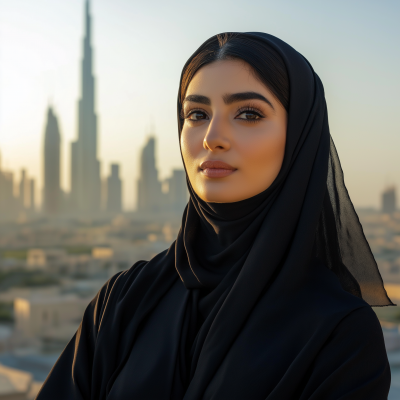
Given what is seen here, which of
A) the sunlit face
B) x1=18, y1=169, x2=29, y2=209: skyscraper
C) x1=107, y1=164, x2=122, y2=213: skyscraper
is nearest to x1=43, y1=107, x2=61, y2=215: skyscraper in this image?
x1=18, y1=169, x2=29, y2=209: skyscraper

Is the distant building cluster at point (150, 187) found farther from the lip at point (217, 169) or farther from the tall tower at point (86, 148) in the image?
the lip at point (217, 169)

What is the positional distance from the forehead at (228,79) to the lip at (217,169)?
0.10 m

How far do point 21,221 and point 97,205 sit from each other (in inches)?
143

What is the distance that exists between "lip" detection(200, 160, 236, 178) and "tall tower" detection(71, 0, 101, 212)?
2160 centimetres

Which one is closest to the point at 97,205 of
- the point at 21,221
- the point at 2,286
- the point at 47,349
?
the point at 21,221

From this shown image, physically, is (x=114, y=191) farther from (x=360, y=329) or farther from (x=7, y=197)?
(x=360, y=329)

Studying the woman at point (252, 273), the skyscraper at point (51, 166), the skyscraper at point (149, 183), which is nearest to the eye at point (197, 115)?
the woman at point (252, 273)

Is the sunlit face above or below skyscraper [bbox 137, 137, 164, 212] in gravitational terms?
above

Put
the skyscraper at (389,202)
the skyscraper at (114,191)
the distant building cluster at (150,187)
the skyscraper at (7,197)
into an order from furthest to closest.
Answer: the skyscraper at (114,191), the skyscraper at (7,197), the distant building cluster at (150,187), the skyscraper at (389,202)

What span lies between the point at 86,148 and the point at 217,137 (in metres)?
26.7

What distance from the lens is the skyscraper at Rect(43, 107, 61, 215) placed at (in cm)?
2159

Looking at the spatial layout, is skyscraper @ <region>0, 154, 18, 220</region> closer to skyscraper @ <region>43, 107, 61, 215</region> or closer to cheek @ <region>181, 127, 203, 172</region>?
skyscraper @ <region>43, 107, 61, 215</region>

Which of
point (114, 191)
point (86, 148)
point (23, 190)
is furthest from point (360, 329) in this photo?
point (86, 148)

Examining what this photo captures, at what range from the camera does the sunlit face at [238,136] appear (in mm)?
598
